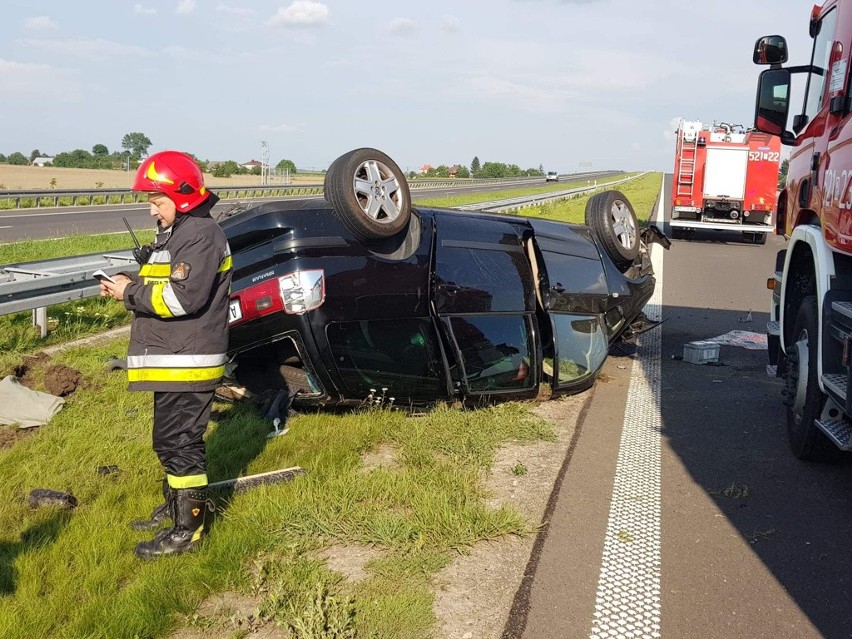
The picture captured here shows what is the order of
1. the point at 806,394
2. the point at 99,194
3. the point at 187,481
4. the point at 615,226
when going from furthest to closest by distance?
the point at 99,194 < the point at 615,226 < the point at 806,394 < the point at 187,481

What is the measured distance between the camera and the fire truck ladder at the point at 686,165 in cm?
1969

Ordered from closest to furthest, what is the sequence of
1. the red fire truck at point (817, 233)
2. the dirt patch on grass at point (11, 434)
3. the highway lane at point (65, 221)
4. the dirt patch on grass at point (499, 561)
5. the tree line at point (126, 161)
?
the dirt patch on grass at point (499, 561) → the red fire truck at point (817, 233) → the dirt patch on grass at point (11, 434) → the highway lane at point (65, 221) → the tree line at point (126, 161)

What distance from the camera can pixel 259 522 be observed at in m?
3.62

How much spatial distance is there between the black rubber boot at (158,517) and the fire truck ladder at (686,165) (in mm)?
18244

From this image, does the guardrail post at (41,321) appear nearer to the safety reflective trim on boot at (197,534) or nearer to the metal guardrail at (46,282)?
the metal guardrail at (46,282)

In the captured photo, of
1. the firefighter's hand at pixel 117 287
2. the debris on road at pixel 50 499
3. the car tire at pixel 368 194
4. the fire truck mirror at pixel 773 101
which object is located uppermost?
the fire truck mirror at pixel 773 101

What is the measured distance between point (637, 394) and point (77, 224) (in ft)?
63.0

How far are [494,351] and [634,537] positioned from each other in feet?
5.88

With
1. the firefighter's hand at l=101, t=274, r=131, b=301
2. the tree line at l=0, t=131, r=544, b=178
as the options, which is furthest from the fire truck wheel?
the tree line at l=0, t=131, r=544, b=178

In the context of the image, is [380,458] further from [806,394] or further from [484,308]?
[806,394]

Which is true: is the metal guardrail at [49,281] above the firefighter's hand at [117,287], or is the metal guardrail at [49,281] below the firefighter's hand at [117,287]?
below

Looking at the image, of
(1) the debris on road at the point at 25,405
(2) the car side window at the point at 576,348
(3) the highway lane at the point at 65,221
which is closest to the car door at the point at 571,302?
(2) the car side window at the point at 576,348

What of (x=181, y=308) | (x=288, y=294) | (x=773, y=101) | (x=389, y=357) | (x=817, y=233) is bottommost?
(x=389, y=357)

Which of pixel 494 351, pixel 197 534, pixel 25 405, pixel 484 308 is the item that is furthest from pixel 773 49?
pixel 25 405
